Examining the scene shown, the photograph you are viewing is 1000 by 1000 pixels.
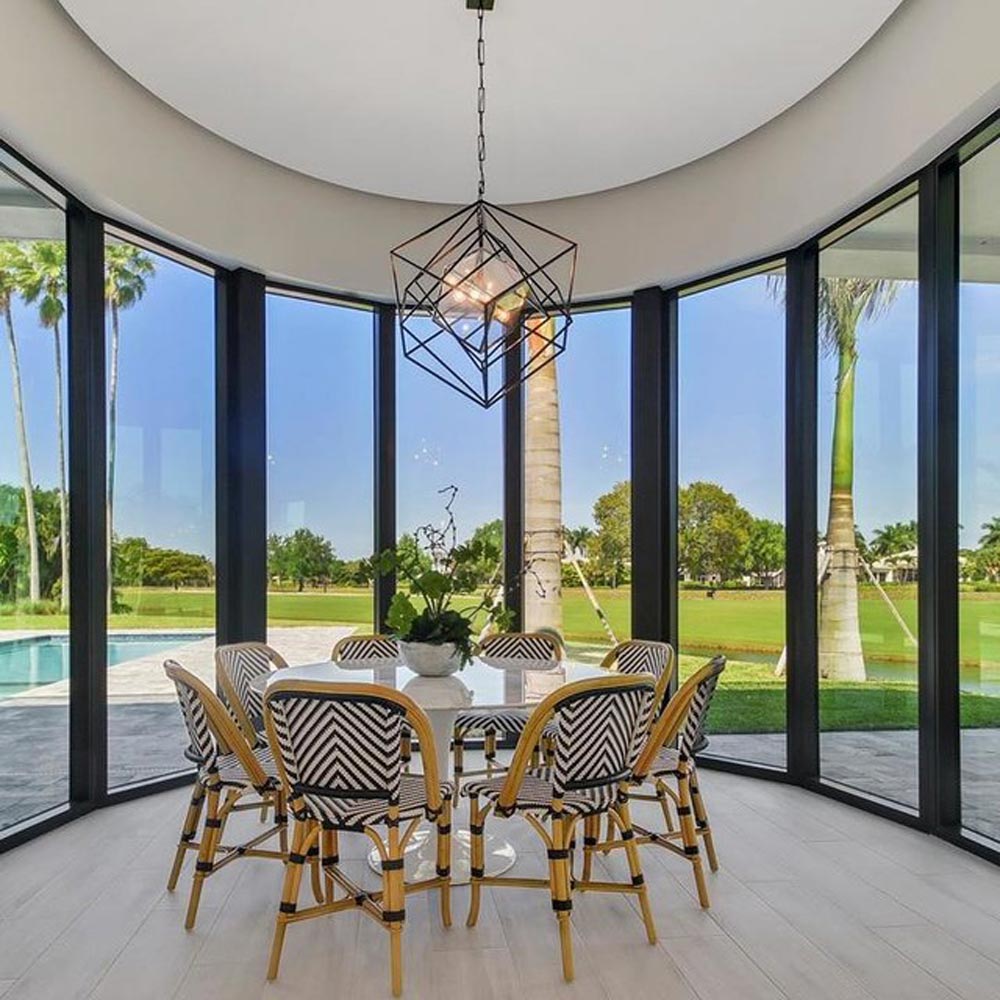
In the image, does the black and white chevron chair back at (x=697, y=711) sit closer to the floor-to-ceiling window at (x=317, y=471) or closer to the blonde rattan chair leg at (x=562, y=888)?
the blonde rattan chair leg at (x=562, y=888)

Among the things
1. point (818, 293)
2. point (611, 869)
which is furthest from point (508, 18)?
point (611, 869)

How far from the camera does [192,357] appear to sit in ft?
15.9

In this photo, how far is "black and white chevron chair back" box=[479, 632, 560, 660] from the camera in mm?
4484

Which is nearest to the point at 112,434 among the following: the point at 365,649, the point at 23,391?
the point at 23,391

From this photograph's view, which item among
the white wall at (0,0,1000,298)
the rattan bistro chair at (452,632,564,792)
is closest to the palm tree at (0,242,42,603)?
the white wall at (0,0,1000,298)

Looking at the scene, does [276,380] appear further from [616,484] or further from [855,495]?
[855,495]

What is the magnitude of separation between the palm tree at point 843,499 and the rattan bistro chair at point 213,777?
293 centimetres

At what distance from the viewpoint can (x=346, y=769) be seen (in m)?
2.57

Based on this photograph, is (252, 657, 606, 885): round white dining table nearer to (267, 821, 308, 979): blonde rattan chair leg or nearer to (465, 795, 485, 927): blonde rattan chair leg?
(465, 795, 485, 927): blonde rattan chair leg

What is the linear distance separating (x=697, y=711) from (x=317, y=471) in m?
3.03

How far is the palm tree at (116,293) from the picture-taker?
14.3 ft

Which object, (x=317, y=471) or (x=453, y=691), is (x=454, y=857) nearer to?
(x=453, y=691)

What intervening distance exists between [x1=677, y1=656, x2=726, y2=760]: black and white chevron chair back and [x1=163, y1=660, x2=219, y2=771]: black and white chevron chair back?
1.74 m

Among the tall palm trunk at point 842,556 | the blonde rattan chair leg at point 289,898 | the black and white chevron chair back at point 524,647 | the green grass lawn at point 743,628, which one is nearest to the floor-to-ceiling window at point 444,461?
the green grass lawn at point 743,628
